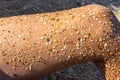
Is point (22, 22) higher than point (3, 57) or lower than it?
higher

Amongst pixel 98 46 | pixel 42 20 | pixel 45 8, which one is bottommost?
pixel 45 8

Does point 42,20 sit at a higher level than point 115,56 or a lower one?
higher

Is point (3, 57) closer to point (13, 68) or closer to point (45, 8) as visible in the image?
point (13, 68)

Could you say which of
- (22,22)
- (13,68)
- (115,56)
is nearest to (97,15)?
(115,56)

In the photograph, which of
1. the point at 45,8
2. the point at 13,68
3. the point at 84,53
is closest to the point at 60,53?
the point at 84,53

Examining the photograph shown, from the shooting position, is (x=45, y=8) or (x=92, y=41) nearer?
(x=92, y=41)

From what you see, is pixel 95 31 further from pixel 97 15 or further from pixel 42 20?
pixel 42 20
